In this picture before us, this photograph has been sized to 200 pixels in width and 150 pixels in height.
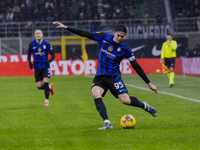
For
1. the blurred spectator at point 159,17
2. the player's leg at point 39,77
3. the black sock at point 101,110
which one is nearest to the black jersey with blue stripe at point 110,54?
the black sock at point 101,110

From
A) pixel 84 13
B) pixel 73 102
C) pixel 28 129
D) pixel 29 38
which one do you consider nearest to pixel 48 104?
pixel 73 102

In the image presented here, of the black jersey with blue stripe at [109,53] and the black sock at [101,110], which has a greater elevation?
the black jersey with blue stripe at [109,53]

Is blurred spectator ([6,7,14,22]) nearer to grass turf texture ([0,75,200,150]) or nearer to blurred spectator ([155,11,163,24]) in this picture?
blurred spectator ([155,11,163,24])

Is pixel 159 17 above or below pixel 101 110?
above

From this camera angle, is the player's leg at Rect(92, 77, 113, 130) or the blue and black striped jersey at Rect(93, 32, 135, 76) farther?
the blue and black striped jersey at Rect(93, 32, 135, 76)

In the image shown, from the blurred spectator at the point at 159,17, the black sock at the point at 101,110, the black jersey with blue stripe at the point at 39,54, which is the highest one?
the blurred spectator at the point at 159,17

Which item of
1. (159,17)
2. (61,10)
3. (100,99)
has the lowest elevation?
(100,99)

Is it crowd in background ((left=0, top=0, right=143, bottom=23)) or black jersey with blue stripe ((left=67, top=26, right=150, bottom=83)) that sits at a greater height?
crowd in background ((left=0, top=0, right=143, bottom=23))

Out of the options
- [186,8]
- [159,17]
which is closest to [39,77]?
[159,17]

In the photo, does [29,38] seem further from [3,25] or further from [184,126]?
[184,126]

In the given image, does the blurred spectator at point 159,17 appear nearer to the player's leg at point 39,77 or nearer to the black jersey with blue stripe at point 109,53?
the player's leg at point 39,77

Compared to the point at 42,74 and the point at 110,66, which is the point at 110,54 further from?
the point at 42,74

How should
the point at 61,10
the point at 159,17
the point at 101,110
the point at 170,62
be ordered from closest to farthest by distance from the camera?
the point at 101,110
the point at 170,62
the point at 159,17
the point at 61,10

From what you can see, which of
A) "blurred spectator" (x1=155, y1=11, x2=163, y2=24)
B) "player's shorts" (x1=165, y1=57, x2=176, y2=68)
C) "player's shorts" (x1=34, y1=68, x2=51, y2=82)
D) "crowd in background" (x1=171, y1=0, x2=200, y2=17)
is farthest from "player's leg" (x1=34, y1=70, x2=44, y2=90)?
"crowd in background" (x1=171, y1=0, x2=200, y2=17)
